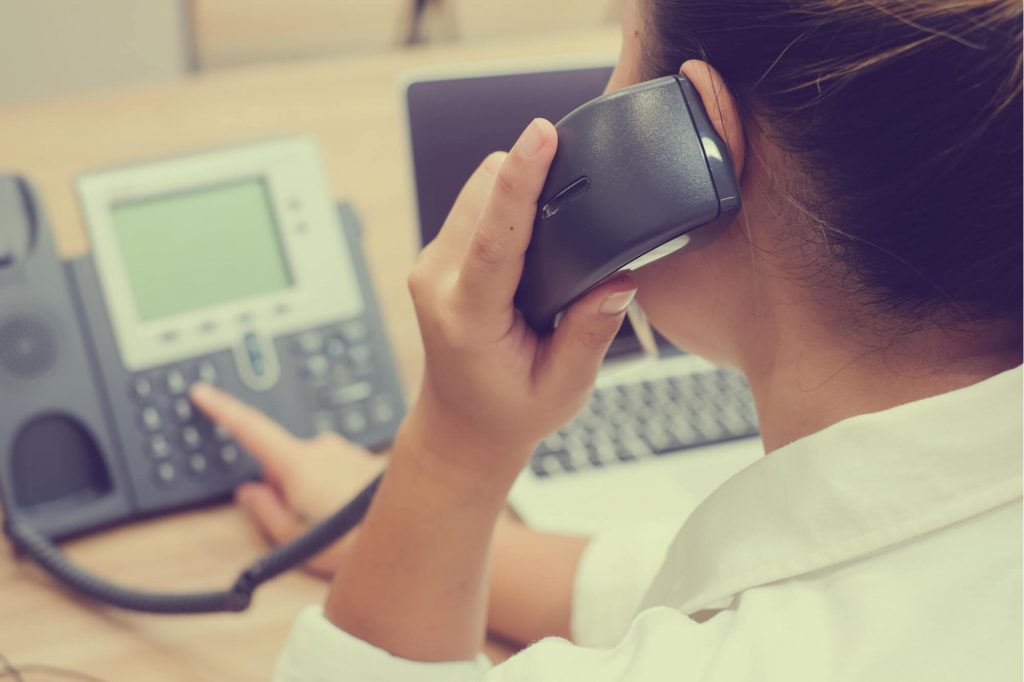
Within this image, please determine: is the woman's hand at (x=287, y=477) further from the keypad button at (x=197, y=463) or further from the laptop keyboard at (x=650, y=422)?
the laptop keyboard at (x=650, y=422)

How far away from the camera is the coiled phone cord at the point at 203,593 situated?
2.09 feet

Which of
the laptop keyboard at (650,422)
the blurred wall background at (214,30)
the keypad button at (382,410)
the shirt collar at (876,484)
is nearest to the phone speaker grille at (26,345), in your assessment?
the keypad button at (382,410)

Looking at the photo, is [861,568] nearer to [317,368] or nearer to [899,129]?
[899,129]

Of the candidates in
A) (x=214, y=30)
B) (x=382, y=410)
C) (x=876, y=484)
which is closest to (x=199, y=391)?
(x=382, y=410)

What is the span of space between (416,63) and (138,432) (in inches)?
22.7

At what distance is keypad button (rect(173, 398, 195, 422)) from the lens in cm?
71

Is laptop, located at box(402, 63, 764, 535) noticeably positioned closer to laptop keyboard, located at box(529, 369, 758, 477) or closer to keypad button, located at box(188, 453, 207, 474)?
laptop keyboard, located at box(529, 369, 758, 477)

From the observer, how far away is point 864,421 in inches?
17.0

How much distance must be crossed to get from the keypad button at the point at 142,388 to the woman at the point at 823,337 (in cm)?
23

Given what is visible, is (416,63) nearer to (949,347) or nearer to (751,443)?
(751,443)

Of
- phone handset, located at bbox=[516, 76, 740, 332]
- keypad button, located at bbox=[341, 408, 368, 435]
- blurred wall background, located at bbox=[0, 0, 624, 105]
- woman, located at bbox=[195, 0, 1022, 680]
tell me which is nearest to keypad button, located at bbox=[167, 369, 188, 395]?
keypad button, located at bbox=[341, 408, 368, 435]

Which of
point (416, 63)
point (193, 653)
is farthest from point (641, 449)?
point (416, 63)

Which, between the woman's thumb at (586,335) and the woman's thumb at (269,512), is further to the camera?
the woman's thumb at (269,512)

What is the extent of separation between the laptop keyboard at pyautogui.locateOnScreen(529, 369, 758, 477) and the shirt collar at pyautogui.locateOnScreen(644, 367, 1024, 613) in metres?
0.30
